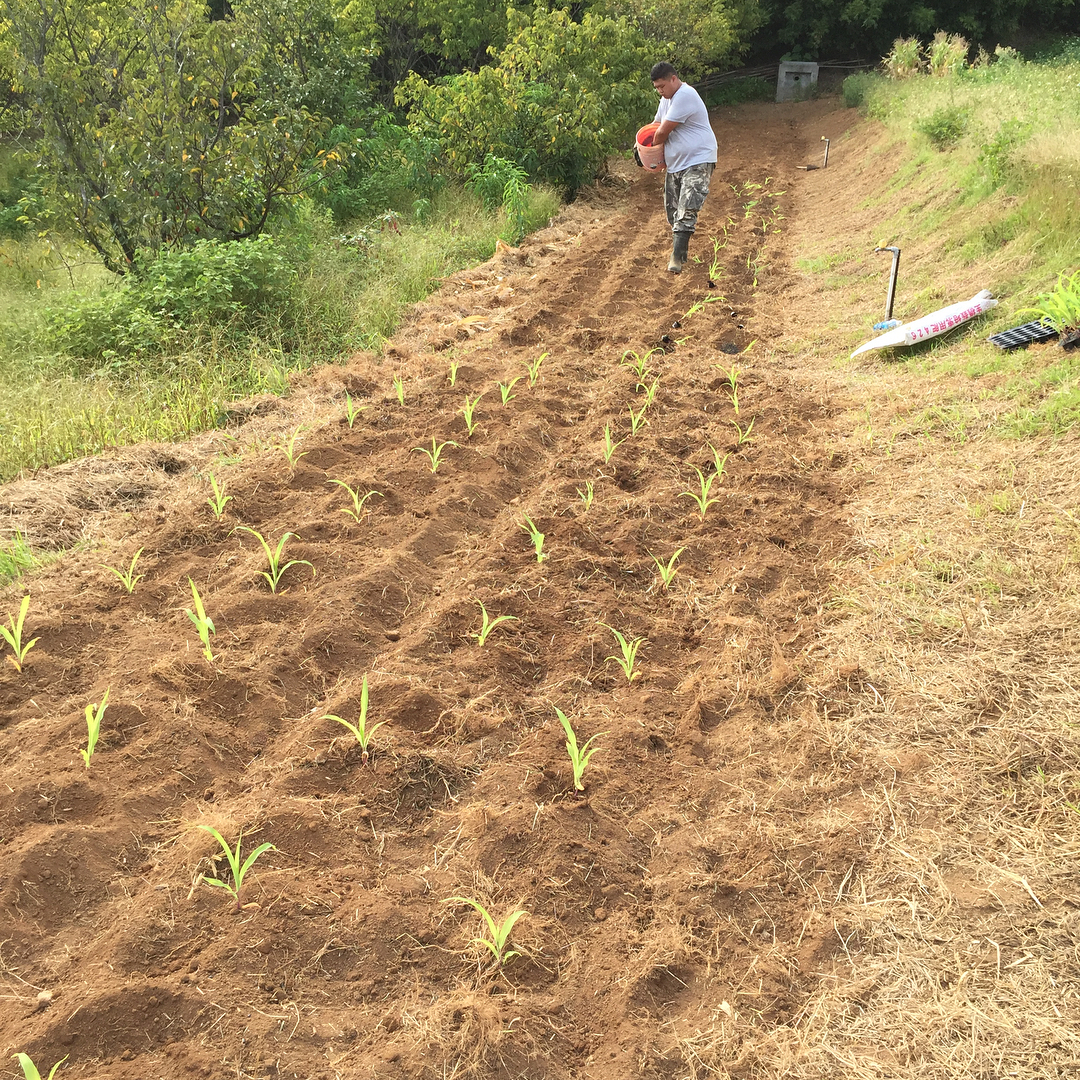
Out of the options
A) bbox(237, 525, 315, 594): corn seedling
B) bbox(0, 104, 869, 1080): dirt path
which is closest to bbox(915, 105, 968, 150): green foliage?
bbox(0, 104, 869, 1080): dirt path

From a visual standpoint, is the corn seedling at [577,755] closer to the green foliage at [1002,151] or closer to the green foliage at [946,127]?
the green foliage at [1002,151]

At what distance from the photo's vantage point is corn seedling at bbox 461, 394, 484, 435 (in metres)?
4.67

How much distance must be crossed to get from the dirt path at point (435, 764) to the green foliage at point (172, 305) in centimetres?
171

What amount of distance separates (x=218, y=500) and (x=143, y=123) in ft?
15.8

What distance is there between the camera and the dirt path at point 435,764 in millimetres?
1998

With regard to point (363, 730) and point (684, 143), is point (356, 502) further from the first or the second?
point (684, 143)

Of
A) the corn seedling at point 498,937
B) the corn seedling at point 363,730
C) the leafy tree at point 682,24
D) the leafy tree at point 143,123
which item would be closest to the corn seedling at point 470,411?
the corn seedling at point 363,730

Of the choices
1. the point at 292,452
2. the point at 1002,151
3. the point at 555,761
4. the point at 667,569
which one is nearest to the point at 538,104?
the point at 1002,151

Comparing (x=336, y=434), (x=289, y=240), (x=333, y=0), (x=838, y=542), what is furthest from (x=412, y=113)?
(x=838, y=542)

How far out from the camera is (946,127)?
30.6 feet

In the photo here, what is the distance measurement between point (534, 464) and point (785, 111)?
2088cm

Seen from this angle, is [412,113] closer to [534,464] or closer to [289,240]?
[289,240]

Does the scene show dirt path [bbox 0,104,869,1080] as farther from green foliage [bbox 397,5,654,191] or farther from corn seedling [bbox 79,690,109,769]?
green foliage [bbox 397,5,654,191]

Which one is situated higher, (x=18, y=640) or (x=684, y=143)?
(x=684, y=143)
